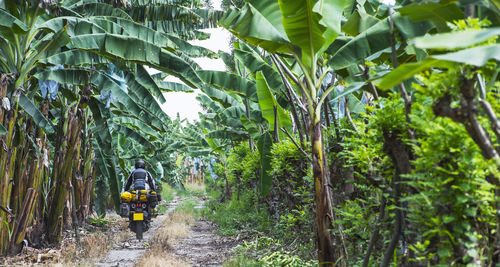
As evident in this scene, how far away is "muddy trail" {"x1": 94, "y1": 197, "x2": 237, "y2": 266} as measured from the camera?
294 inches

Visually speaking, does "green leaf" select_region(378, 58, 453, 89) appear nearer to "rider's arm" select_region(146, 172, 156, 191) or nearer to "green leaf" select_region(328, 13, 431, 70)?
"green leaf" select_region(328, 13, 431, 70)

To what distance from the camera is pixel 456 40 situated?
214 cm

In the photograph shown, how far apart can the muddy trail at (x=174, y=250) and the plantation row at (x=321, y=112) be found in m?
0.71

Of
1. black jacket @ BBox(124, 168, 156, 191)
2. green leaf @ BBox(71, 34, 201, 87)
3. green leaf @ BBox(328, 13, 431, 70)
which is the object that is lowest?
black jacket @ BBox(124, 168, 156, 191)

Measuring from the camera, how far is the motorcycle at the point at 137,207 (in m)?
10.1

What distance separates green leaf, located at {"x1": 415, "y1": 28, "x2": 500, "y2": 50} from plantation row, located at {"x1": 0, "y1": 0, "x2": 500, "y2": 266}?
0.03 ft

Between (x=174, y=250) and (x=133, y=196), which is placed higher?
(x=133, y=196)

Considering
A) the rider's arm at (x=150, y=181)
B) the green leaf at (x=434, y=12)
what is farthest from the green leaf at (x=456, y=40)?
the rider's arm at (x=150, y=181)

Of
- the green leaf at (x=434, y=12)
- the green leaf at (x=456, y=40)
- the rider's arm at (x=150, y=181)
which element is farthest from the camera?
the rider's arm at (x=150, y=181)

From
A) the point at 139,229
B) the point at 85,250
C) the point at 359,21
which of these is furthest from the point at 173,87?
the point at 359,21

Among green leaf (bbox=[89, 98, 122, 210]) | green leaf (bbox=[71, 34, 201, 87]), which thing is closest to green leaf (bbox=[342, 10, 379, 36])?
green leaf (bbox=[71, 34, 201, 87])

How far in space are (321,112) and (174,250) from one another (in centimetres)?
439

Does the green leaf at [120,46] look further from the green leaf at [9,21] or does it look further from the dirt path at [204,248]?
the dirt path at [204,248]

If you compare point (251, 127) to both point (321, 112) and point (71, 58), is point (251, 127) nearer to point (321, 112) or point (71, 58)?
point (321, 112)
